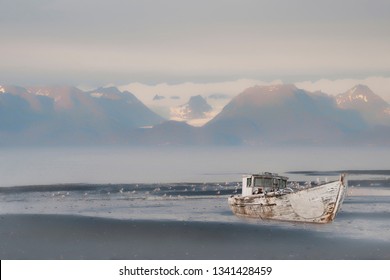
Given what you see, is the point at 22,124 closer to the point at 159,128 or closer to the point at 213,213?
the point at 159,128

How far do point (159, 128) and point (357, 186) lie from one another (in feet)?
388

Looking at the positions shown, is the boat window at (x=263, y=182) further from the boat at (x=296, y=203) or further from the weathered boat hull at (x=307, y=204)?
the weathered boat hull at (x=307, y=204)

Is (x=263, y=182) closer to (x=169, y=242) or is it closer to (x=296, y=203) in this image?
(x=296, y=203)

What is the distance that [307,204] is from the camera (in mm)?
53844

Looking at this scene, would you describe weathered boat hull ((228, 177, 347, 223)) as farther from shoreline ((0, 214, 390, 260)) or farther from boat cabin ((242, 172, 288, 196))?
boat cabin ((242, 172, 288, 196))

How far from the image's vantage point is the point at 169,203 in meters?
69.1

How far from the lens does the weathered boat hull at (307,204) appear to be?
53.2 metres

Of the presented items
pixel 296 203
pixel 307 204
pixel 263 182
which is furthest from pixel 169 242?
pixel 263 182

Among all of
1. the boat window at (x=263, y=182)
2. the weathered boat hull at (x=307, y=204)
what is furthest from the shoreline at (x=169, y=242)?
the boat window at (x=263, y=182)

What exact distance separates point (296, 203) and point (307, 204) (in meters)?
0.74

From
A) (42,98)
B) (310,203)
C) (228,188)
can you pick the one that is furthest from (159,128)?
(310,203)

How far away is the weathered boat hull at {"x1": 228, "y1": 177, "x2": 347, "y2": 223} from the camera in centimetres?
5322

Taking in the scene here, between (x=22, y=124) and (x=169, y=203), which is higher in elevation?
(x=22, y=124)
